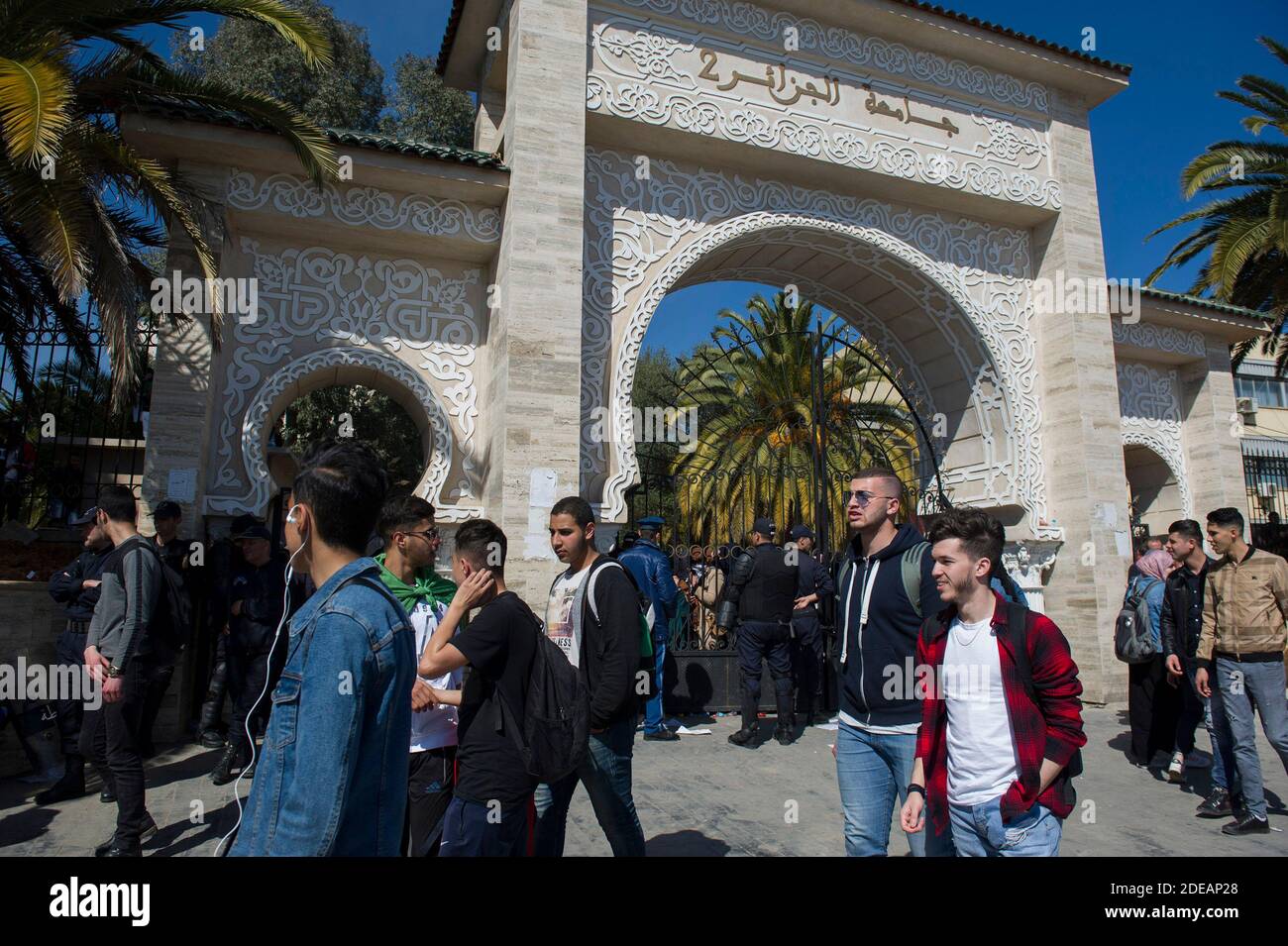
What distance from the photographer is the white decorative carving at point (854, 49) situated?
347 inches

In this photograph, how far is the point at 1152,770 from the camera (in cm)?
628

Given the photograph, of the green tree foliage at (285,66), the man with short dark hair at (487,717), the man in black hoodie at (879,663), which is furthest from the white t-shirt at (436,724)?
the green tree foliage at (285,66)

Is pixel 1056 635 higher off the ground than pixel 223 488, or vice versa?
pixel 223 488

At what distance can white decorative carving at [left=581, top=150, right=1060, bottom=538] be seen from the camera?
8.23 m

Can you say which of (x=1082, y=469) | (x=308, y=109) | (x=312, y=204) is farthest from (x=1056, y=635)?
(x=308, y=109)

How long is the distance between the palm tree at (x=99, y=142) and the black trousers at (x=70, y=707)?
1889 millimetres

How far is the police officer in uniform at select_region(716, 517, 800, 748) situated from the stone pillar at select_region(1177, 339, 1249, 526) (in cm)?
874

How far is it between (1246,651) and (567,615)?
417cm

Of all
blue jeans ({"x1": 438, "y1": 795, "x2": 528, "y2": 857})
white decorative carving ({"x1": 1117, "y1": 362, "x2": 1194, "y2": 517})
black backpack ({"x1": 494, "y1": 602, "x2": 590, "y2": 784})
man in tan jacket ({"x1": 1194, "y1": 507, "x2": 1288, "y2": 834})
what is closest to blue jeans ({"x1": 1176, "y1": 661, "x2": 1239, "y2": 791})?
man in tan jacket ({"x1": 1194, "y1": 507, "x2": 1288, "y2": 834})

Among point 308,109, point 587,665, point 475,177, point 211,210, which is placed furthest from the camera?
point 308,109

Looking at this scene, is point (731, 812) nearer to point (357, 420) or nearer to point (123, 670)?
point (123, 670)

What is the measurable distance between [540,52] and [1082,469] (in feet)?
26.0

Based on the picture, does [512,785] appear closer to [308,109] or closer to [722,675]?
[722,675]

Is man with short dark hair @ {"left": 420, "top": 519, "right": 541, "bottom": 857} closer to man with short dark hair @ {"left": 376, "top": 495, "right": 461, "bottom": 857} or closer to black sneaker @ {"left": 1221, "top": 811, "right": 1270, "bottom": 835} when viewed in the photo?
man with short dark hair @ {"left": 376, "top": 495, "right": 461, "bottom": 857}
